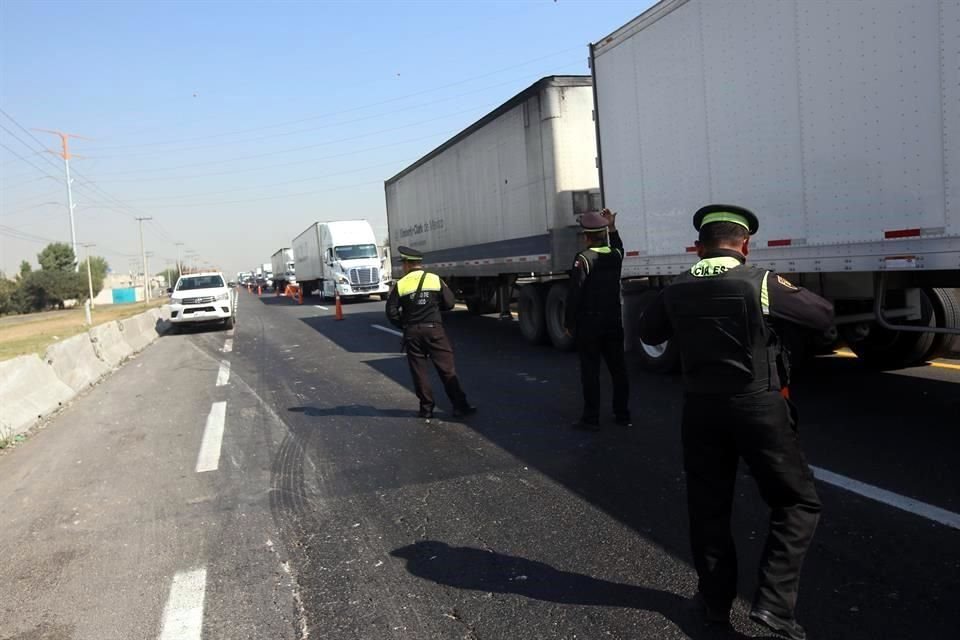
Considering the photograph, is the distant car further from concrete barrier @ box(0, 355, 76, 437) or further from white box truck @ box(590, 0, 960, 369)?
white box truck @ box(590, 0, 960, 369)

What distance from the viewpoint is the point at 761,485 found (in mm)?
3061

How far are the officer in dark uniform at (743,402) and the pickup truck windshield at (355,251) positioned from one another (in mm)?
29085

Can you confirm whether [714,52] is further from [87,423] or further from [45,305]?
[45,305]

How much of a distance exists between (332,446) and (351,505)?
1740 mm

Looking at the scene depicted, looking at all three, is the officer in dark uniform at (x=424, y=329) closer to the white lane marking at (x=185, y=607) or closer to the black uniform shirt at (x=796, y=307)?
the white lane marking at (x=185, y=607)

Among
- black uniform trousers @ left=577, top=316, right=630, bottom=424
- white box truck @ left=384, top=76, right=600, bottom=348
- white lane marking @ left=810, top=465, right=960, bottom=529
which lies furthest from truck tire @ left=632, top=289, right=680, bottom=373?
white lane marking @ left=810, top=465, right=960, bottom=529

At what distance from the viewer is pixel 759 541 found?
4035 mm

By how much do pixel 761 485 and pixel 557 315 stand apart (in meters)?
8.93

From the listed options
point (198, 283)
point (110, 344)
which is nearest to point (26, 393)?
point (110, 344)

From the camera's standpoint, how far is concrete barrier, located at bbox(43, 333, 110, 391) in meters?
10.8

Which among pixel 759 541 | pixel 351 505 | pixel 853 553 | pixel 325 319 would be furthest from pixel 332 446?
pixel 325 319

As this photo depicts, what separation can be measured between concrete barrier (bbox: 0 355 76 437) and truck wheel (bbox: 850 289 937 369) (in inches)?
373

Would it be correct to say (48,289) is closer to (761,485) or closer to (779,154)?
(779,154)

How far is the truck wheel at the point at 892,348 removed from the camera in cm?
798
